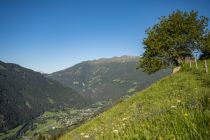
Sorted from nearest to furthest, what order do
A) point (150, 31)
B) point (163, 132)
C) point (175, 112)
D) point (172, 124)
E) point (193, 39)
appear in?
point (163, 132), point (172, 124), point (175, 112), point (193, 39), point (150, 31)

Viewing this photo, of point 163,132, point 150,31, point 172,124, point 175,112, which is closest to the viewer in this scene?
point 163,132

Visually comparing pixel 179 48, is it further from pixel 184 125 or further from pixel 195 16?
pixel 184 125

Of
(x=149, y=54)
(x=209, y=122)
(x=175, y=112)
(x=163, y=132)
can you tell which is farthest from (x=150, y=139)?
(x=149, y=54)

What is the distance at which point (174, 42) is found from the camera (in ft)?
173

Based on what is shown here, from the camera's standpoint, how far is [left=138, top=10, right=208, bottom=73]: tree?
5297 cm

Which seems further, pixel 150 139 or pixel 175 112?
pixel 175 112

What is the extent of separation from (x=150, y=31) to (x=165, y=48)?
5.71m

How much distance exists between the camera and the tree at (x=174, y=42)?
52969 mm

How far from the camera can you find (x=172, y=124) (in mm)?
4949

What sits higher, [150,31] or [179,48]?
[150,31]

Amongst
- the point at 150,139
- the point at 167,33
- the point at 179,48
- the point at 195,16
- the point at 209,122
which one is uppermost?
the point at 195,16

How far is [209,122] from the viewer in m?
4.21

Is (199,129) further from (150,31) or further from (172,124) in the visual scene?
(150,31)

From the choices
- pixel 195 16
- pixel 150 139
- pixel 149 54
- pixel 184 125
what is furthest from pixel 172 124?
pixel 195 16
